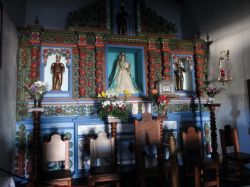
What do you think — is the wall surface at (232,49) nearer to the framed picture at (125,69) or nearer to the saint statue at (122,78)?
the framed picture at (125,69)

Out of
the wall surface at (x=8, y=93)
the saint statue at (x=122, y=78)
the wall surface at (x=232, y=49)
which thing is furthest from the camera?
the saint statue at (x=122, y=78)

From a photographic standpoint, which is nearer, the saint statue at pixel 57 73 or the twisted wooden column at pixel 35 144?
the twisted wooden column at pixel 35 144

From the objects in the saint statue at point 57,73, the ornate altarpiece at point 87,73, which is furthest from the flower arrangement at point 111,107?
the saint statue at point 57,73

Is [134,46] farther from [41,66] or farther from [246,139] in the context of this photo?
[246,139]

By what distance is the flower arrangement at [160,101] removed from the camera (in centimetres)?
546

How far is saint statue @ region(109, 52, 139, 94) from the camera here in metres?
6.00

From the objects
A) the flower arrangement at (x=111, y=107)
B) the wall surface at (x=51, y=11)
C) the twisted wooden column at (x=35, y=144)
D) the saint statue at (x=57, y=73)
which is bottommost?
the twisted wooden column at (x=35, y=144)

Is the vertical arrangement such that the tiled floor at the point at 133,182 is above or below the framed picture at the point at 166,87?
below

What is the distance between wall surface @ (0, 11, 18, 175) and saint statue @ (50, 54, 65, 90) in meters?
0.85

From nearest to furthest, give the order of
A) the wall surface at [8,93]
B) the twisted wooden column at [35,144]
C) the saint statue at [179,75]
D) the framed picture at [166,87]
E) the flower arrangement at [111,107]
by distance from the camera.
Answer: the wall surface at [8,93]
the twisted wooden column at [35,144]
the flower arrangement at [111,107]
the framed picture at [166,87]
the saint statue at [179,75]

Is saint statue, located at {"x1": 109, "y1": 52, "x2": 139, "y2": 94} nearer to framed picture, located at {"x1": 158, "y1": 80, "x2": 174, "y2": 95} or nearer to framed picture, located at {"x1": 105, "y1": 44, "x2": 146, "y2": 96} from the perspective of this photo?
framed picture, located at {"x1": 105, "y1": 44, "x2": 146, "y2": 96}

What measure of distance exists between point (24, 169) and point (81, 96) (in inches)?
80.3

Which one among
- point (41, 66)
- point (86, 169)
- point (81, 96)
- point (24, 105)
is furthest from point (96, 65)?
point (86, 169)

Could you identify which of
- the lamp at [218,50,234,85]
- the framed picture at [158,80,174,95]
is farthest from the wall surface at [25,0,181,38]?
the lamp at [218,50,234,85]
